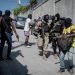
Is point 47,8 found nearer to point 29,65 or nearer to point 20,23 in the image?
point 20,23

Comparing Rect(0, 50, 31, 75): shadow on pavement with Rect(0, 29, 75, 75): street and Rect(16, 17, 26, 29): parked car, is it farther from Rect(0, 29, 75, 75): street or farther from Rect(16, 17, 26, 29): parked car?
Rect(16, 17, 26, 29): parked car

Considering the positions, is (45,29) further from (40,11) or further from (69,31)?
(40,11)

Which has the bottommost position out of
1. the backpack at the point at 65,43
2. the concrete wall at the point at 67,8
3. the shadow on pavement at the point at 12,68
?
the shadow on pavement at the point at 12,68

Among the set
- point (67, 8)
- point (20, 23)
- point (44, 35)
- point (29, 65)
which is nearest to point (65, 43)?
point (29, 65)

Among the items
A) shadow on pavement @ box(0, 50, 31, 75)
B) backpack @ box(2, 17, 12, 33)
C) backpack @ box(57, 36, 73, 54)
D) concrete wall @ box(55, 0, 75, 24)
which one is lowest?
shadow on pavement @ box(0, 50, 31, 75)

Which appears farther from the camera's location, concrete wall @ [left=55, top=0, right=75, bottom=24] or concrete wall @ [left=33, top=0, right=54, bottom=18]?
concrete wall @ [left=33, top=0, right=54, bottom=18]

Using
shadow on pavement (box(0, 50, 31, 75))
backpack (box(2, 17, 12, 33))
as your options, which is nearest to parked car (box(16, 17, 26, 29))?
shadow on pavement (box(0, 50, 31, 75))

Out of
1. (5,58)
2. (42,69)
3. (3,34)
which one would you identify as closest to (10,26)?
(3,34)

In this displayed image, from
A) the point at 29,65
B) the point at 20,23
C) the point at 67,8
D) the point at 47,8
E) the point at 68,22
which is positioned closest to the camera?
the point at 68,22

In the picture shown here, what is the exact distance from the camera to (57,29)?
13148mm

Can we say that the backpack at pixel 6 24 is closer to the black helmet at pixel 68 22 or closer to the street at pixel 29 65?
the street at pixel 29 65

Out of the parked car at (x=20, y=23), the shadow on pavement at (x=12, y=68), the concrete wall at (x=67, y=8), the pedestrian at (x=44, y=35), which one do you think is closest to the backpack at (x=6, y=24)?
the shadow on pavement at (x=12, y=68)

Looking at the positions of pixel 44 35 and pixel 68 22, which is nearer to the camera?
pixel 68 22

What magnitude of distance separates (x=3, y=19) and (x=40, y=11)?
25996 millimetres
